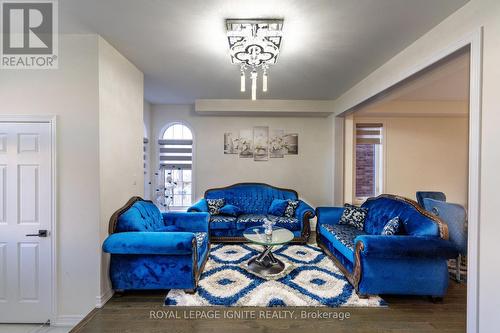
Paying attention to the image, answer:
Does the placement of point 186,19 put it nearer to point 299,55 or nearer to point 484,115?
point 299,55

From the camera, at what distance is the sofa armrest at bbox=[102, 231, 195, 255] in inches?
93.1

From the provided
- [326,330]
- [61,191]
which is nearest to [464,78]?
[326,330]

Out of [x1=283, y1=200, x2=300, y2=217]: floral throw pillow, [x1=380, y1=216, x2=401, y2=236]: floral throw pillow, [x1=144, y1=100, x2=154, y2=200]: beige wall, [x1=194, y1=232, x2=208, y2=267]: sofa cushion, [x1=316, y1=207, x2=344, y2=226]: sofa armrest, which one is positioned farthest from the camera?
[x1=144, y1=100, x2=154, y2=200]: beige wall

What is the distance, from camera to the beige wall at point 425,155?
5105 millimetres

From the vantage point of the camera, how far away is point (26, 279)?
2334mm

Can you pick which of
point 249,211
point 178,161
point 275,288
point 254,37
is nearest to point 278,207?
point 249,211

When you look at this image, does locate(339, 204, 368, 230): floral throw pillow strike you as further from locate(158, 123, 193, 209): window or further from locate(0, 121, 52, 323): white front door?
locate(0, 121, 52, 323): white front door

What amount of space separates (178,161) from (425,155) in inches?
231

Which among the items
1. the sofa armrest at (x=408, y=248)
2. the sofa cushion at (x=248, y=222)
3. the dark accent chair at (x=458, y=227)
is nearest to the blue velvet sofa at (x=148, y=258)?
the sofa cushion at (x=248, y=222)

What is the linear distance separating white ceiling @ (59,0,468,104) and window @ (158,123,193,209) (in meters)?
1.86

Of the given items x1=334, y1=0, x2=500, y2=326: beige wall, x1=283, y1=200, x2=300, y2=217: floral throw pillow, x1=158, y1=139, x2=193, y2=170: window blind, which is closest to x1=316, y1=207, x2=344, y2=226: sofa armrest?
x1=283, y1=200, x2=300, y2=217: floral throw pillow

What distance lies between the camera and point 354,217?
363 cm

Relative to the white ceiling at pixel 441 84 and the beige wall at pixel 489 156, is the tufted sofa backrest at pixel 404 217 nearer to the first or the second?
the beige wall at pixel 489 156

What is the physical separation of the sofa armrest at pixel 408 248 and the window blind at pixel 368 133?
10.6 feet
